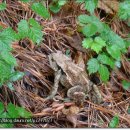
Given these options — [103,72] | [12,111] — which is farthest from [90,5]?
[12,111]

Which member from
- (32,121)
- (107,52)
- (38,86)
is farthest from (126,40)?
(32,121)

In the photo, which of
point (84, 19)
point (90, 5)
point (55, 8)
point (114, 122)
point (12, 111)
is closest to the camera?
point (12, 111)

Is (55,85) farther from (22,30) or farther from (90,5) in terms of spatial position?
(90,5)

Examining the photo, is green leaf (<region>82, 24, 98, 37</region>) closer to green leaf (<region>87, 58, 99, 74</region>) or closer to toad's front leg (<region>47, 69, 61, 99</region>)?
green leaf (<region>87, 58, 99, 74</region>)

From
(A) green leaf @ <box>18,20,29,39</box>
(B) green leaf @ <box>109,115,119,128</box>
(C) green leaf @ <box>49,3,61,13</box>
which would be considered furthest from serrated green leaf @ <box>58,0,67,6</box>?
(B) green leaf @ <box>109,115,119,128</box>

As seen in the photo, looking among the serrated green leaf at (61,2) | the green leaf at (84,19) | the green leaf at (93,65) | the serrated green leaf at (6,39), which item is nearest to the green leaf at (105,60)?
the green leaf at (93,65)

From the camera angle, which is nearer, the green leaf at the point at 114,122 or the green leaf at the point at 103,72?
the green leaf at the point at 114,122

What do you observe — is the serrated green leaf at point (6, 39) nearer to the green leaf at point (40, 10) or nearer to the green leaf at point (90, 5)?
the green leaf at point (40, 10)
